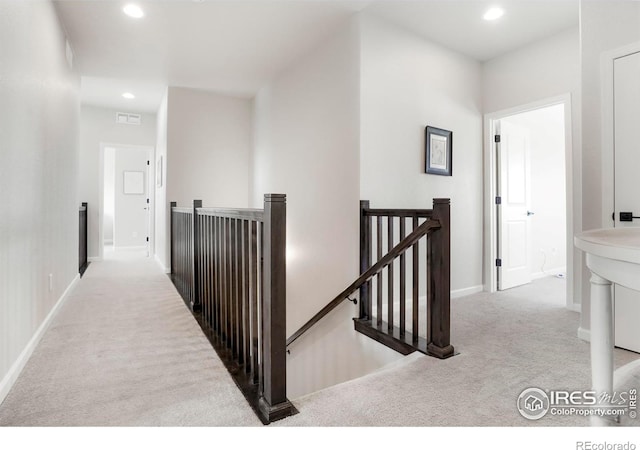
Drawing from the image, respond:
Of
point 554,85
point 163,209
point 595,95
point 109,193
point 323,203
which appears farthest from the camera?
point 109,193

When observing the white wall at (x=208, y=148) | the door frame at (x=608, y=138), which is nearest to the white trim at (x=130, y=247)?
the white wall at (x=208, y=148)

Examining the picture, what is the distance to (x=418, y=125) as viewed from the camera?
333cm

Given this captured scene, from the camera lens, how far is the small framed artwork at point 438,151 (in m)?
3.37

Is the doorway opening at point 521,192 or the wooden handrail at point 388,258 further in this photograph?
the doorway opening at point 521,192

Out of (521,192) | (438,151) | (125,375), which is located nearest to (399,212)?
(438,151)

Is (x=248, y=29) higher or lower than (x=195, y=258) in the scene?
higher

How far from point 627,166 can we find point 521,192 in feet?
6.55

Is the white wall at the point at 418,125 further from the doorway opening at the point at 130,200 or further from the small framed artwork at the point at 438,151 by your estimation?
the doorway opening at the point at 130,200

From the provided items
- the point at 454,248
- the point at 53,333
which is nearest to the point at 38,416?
the point at 53,333

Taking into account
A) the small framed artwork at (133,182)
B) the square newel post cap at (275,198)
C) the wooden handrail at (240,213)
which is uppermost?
the small framed artwork at (133,182)

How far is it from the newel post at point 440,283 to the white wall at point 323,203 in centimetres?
48

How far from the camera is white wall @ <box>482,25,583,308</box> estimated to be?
3117 millimetres

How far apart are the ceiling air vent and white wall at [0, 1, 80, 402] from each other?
9.67 feet

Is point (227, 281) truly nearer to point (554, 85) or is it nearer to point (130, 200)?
point (554, 85)
